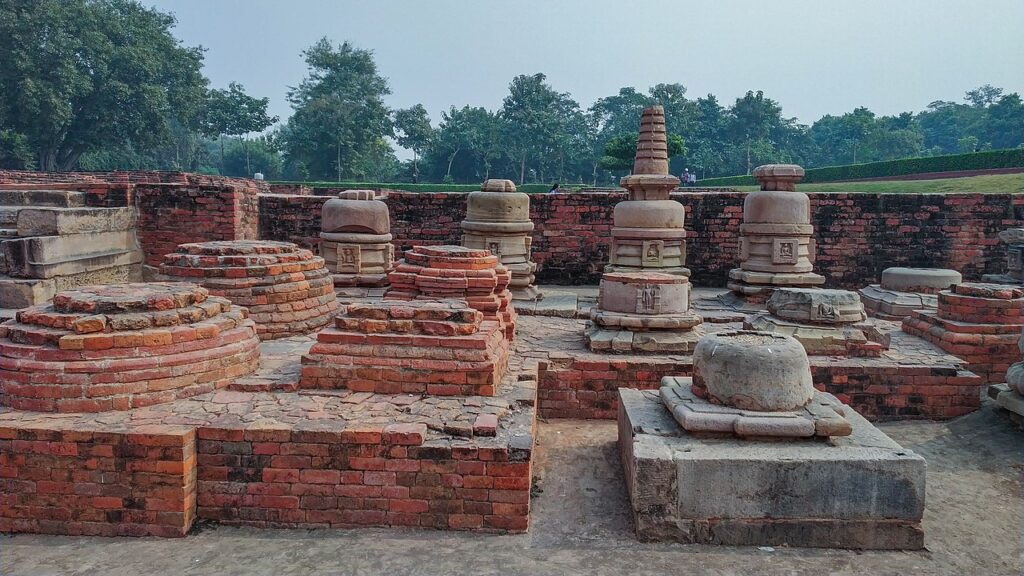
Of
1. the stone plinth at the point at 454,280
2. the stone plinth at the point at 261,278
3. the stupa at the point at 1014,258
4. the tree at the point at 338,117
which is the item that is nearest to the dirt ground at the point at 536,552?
the stone plinth at the point at 454,280

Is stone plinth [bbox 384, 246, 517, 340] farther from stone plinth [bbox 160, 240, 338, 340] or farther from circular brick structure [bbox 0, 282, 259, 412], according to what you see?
circular brick structure [bbox 0, 282, 259, 412]

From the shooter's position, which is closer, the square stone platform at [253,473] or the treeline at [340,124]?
the square stone platform at [253,473]

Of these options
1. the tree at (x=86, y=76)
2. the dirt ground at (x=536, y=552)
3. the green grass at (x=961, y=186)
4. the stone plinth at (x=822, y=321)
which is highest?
the tree at (x=86, y=76)

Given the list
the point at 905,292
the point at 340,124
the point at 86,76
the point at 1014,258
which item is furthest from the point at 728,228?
the point at 340,124

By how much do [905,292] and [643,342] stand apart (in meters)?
4.27

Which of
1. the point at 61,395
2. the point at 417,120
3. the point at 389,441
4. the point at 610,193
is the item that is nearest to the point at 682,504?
the point at 389,441

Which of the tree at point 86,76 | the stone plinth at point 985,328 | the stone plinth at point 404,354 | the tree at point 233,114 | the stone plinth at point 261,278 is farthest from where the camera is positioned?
the tree at point 233,114

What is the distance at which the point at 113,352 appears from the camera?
11.6 feet

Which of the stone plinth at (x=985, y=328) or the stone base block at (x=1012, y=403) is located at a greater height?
the stone plinth at (x=985, y=328)

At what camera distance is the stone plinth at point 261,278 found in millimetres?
5211

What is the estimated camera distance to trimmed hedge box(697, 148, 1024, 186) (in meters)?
19.4

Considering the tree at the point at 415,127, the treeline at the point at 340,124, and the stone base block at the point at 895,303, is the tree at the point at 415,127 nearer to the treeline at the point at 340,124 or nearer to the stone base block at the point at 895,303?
the treeline at the point at 340,124

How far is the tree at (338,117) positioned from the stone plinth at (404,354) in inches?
1214

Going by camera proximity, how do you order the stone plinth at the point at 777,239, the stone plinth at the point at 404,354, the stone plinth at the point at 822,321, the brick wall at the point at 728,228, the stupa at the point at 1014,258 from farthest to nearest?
1. the brick wall at the point at 728,228
2. the stupa at the point at 1014,258
3. the stone plinth at the point at 777,239
4. the stone plinth at the point at 822,321
5. the stone plinth at the point at 404,354
